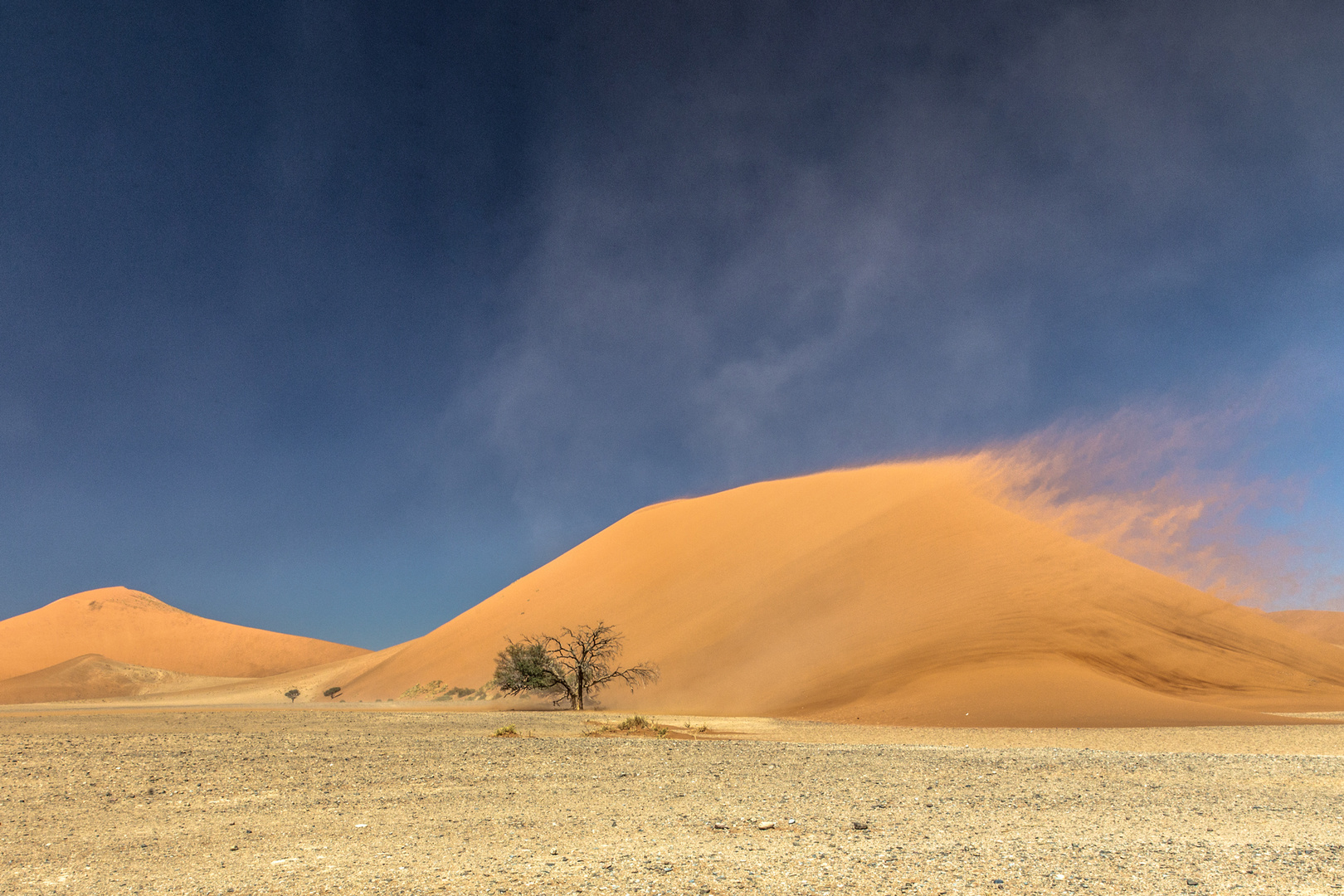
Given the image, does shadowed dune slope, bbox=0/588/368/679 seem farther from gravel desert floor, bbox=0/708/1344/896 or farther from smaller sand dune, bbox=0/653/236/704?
gravel desert floor, bbox=0/708/1344/896

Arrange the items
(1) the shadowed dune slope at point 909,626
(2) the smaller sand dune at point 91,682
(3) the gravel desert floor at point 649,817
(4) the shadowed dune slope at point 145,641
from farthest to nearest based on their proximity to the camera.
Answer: (4) the shadowed dune slope at point 145,641, (2) the smaller sand dune at point 91,682, (1) the shadowed dune slope at point 909,626, (3) the gravel desert floor at point 649,817

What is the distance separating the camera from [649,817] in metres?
6.79

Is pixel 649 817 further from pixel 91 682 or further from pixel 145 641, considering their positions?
pixel 145 641

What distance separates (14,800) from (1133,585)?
37.0m

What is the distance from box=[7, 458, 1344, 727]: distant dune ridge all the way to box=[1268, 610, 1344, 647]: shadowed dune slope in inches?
2308

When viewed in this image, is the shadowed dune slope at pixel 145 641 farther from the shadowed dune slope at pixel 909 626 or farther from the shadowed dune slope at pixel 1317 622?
the shadowed dune slope at pixel 1317 622

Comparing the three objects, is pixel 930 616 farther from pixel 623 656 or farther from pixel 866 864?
pixel 866 864

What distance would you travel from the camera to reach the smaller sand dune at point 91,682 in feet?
169

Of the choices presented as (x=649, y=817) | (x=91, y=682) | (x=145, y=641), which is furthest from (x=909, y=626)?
(x=145, y=641)

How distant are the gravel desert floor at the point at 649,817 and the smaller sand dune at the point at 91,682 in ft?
171

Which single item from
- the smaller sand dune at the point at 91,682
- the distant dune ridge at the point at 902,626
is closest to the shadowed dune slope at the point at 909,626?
the distant dune ridge at the point at 902,626

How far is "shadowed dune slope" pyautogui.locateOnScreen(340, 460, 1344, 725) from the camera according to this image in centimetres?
2320

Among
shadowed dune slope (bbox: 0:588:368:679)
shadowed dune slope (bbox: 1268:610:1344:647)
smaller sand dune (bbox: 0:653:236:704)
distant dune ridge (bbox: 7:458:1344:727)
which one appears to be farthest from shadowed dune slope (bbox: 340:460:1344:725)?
shadowed dune slope (bbox: 1268:610:1344:647)

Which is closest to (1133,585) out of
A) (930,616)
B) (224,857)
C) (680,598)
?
(930,616)
